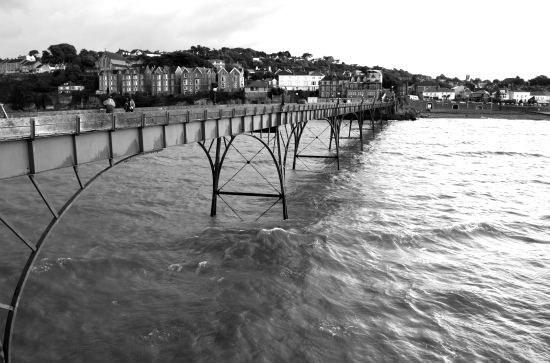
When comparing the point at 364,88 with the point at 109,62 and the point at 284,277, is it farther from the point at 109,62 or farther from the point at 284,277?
the point at 284,277

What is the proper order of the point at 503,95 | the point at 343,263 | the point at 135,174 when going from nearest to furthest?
the point at 343,263, the point at 135,174, the point at 503,95

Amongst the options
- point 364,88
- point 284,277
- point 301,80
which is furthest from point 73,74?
point 284,277

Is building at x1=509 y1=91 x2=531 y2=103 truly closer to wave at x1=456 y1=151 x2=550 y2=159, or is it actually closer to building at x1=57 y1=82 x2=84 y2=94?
wave at x1=456 y1=151 x2=550 y2=159

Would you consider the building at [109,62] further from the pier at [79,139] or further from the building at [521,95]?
the pier at [79,139]

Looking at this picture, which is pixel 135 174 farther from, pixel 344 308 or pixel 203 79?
pixel 203 79

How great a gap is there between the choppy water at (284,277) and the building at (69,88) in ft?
399

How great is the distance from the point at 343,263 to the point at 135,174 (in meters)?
22.2

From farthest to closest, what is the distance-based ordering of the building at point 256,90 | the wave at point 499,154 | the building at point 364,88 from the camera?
the building at point 364,88 < the building at point 256,90 < the wave at point 499,154

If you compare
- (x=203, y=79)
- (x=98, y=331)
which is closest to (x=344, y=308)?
(x=98, y=331)

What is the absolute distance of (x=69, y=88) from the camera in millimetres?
144500

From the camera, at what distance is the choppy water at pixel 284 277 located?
12.9 metres

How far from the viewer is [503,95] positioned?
7761 inches

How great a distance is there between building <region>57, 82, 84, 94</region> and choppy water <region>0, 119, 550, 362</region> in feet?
399

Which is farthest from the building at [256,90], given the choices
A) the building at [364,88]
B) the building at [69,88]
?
the building at [69,88]
